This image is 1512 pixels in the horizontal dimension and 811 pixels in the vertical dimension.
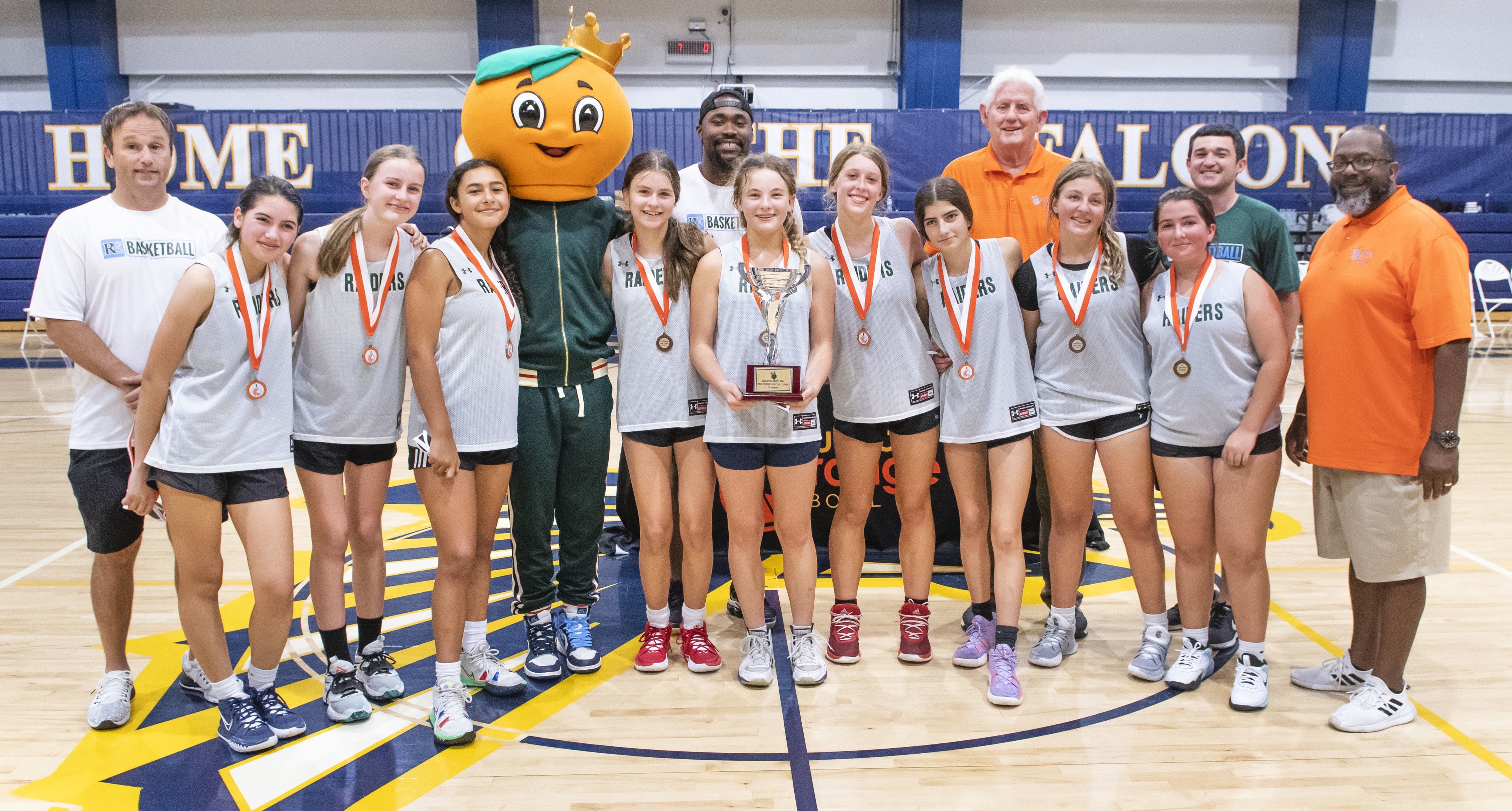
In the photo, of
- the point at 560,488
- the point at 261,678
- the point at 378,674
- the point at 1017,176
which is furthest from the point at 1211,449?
the point at 261,678

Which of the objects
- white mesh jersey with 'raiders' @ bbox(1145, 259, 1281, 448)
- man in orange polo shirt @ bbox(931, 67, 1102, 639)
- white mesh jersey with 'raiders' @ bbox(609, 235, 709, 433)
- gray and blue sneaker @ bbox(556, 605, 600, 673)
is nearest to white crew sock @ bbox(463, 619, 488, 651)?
gray and blue sneaker @ bbox(556, 605, 600, 673)

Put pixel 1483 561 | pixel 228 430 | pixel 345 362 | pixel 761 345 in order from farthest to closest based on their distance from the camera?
pixel 1483 561 < pixel 761 345 < pixel 345 362 < pixel 228 430

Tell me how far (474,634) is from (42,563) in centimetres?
255

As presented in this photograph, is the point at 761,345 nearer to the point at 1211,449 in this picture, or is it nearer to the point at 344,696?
the point at 1211,449

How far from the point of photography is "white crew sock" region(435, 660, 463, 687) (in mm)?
2936

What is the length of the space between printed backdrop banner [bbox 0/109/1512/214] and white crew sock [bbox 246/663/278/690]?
11489 millimetres

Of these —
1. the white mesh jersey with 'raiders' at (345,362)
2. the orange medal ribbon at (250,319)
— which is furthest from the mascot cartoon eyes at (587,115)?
the orange medal ribbon at (250,319)

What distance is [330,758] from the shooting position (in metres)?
2.76

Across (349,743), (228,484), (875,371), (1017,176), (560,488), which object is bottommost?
(349,743)

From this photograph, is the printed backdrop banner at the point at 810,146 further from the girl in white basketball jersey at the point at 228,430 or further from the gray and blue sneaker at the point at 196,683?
the girl in white basketball jersey at the point at 228,430

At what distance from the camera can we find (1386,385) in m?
2.85

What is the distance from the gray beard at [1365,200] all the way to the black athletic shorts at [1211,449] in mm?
649

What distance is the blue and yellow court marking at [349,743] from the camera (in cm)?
260

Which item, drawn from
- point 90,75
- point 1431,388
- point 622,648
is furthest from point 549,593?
point 90,75
